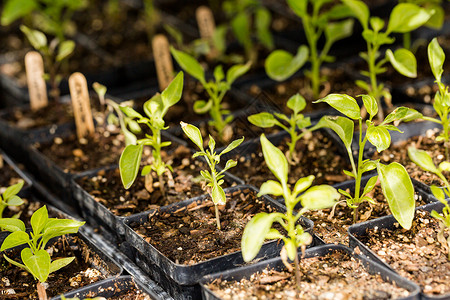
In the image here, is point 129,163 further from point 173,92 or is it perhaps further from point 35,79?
point 35,79

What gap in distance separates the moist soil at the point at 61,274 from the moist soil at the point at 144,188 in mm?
170

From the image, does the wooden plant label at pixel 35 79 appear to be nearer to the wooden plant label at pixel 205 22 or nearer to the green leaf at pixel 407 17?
the wooden plant label at pixel 205 22

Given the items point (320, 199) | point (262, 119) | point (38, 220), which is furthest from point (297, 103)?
point (38, 220)

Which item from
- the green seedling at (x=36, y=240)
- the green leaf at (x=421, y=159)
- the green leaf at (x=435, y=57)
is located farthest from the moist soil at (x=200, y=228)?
the green leaf at (x=435, y=57)

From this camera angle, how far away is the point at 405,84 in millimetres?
2398

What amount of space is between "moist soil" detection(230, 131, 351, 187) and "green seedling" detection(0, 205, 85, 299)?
2.10 feet

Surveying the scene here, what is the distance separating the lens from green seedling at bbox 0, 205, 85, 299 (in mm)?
1346

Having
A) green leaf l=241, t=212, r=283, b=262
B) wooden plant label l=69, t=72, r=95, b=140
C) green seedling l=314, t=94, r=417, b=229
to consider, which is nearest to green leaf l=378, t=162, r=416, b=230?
green seedling l=314, t=94, r=417, b=229

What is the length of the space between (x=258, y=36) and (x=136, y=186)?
1.32 meters

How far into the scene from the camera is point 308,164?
6.44 feet

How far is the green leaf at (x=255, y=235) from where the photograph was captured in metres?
1.19

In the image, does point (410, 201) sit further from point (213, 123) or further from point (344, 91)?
point (344, 91)

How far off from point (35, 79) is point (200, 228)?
116cm

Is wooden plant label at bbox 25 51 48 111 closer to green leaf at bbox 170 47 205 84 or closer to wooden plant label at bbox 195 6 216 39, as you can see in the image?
green leaf at bbox 170 47 205 84
